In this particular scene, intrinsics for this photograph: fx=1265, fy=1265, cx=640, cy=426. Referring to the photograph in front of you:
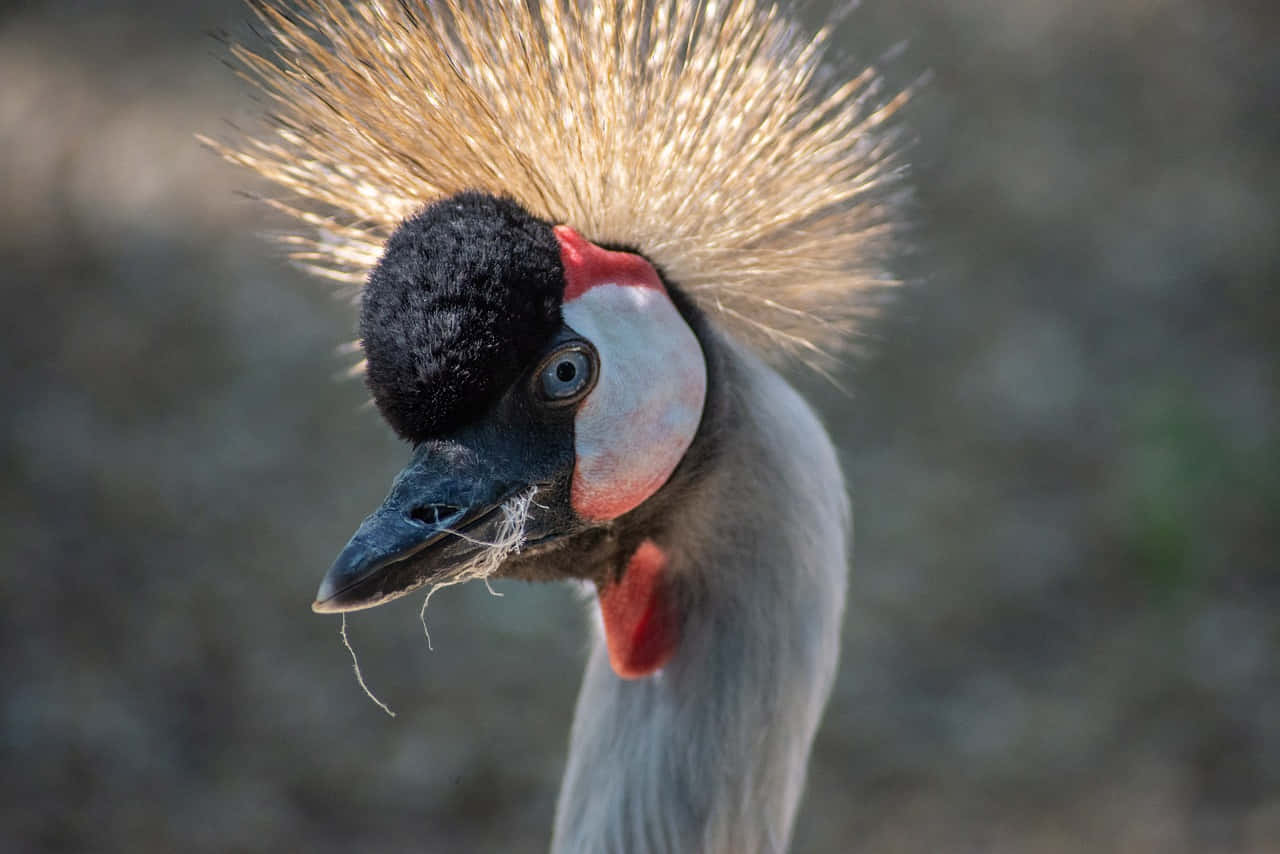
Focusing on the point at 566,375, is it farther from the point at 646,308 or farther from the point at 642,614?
the point at 642,614

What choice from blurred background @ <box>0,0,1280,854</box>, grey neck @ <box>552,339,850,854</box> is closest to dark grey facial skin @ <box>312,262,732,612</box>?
grey neck @ <box>552,339,850,854</box>

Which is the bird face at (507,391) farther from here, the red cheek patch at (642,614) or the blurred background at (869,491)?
the blurred background at (869,491)

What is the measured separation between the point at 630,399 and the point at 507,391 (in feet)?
0.41

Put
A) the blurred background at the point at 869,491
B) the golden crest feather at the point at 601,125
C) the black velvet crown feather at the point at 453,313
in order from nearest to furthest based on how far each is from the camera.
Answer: the black velvet crown feather at the point at 453,313
the golden crest feather at the point at 601,125
the blurred background at the point at 869,491

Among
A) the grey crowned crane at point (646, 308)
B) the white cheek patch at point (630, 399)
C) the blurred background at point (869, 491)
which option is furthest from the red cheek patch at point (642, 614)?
the blurred background at point (869, 491)

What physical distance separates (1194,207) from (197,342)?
2.92 metres

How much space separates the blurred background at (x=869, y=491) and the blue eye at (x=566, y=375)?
1633 millimetres

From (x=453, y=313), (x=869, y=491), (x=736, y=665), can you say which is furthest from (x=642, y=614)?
(x=869, y=491)

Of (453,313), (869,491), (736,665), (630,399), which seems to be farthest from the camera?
(869,491)

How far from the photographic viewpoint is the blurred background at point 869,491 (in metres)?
2.69

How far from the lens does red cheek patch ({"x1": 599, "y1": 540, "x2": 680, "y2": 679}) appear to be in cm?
136

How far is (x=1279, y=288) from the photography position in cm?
348

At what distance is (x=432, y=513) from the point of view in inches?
45.5

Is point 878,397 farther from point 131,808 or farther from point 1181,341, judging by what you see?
point 131,808
